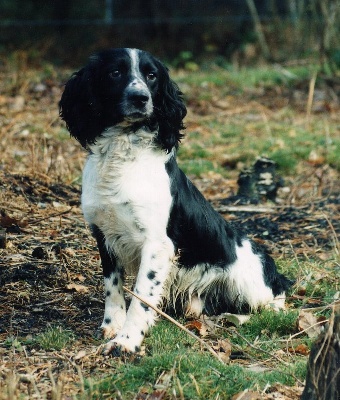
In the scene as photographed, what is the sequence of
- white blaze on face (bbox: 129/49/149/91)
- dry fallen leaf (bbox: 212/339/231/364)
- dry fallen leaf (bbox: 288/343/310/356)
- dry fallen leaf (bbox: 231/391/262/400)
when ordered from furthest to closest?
1. white blaze on face (bbox: 129/49/149/91)
2. dry fallen leaf (bbox: 288/343/310/356)
3. dry fallen leaf (bbox: 212/339/231/364)
4. dry fallen leaf (bbox: 231/391/262/400)

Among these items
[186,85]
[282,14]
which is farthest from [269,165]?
[282,14]

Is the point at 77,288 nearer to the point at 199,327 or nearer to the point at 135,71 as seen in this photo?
the point at 199,327

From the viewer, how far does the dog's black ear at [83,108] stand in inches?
187

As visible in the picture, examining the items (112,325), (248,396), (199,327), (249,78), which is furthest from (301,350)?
(249,78)

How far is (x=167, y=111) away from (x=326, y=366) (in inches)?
81.9

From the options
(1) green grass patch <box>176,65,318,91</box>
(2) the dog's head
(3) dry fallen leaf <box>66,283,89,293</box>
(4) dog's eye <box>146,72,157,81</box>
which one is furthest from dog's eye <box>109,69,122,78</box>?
(1) green grass patch <box>176,65,318,91</box>

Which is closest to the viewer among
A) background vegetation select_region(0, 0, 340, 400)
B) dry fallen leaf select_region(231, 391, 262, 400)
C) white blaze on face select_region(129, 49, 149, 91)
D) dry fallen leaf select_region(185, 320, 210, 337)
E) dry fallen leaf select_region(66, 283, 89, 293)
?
dry fallen leaf select_region(231, 391, 262, 400)

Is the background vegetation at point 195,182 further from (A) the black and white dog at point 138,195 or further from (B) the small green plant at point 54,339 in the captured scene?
(A) the black and white dog at point 138,195

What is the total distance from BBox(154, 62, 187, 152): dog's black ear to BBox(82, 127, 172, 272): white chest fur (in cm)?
9

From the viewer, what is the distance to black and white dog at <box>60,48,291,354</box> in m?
4.54

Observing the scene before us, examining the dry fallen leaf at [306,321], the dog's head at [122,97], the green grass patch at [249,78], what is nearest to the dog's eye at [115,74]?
the dog's head at [122,97]

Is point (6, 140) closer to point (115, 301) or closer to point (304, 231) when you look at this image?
point (304, 231)

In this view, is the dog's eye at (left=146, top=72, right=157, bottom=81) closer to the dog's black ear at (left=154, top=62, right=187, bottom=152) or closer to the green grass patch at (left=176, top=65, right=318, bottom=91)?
the dog's black ear at (left=154, top=62, right=187, bottom=152)

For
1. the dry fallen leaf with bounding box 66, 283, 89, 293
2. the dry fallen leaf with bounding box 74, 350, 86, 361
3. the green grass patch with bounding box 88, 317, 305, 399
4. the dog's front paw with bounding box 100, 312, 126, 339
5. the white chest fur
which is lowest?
the dry fallen leaf with bounding box 66, 283, 89, 293
